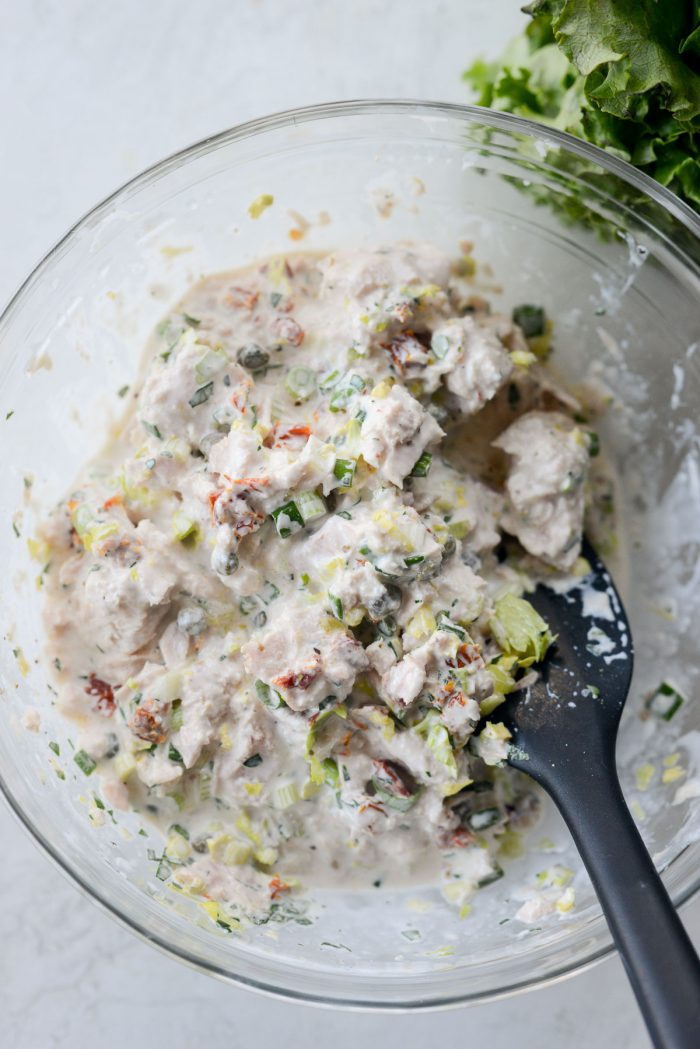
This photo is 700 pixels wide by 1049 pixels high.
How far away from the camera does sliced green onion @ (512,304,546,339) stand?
250cm

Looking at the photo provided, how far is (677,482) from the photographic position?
2.44 m

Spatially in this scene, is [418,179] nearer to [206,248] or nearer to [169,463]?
[206,248]

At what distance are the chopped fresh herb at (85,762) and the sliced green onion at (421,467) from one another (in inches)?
37.5

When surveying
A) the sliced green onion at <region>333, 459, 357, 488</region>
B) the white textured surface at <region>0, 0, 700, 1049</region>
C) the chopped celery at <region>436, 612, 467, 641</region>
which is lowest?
the chopped celery at <region>436, 612, 467, 641</region>

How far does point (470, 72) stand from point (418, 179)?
1.14 feet

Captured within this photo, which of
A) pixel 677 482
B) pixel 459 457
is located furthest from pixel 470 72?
pixel 677 482

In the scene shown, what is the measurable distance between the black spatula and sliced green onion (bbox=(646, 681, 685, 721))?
0.95ft

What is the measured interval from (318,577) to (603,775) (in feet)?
2.25

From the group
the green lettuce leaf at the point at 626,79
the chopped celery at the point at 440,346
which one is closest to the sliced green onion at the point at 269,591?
the chopped celery at the point at 440,346

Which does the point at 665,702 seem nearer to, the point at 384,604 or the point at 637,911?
the point at 637,911

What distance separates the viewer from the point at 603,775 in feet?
6.43

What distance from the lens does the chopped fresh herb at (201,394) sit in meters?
2.06

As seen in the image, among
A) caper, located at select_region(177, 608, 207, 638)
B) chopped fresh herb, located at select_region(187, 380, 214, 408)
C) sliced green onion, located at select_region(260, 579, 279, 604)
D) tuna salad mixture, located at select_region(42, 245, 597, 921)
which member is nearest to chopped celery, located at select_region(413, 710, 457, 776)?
tuna salad mixture, located at select_region(42, 245, 597, 921)

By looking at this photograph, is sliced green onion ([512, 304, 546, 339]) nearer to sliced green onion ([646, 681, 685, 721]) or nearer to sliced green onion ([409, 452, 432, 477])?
sliced green onion ([409, 452, 432, 477])
